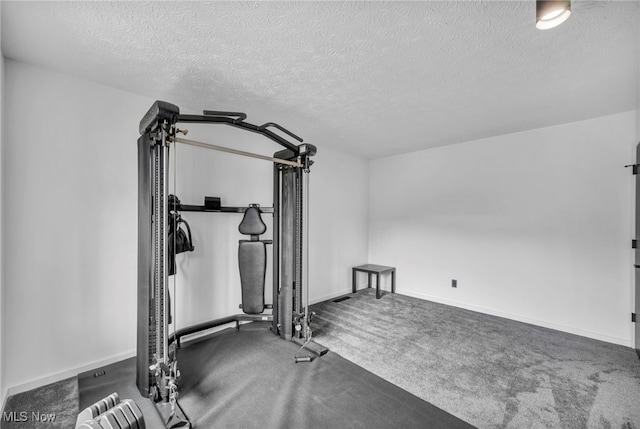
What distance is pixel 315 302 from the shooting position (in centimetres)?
424

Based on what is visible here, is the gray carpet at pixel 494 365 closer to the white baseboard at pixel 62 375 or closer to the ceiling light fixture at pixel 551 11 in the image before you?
the white baseboard at pixel 62 375

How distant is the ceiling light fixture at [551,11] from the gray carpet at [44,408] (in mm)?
3413

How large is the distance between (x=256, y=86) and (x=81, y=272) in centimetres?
219

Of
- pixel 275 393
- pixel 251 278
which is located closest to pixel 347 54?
pixel 251 278

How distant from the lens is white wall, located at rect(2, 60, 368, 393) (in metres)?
2.02

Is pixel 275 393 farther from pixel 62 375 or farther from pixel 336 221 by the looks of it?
pixel 336 221

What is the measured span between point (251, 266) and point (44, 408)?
5.92ft

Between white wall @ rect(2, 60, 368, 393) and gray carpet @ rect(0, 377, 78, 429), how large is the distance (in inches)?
4.7

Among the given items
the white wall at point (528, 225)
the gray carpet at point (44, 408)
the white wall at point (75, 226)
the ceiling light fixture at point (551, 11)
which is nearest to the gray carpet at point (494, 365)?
the white wall at point (528, 225)

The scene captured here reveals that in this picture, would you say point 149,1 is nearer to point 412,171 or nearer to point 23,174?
point 23,174

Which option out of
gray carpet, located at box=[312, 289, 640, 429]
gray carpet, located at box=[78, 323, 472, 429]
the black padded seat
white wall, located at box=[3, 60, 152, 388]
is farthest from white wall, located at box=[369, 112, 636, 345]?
white wall, located at box=[3, 60, 152, 388]

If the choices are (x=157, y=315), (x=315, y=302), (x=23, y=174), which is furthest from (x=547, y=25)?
(x=315, y=302)

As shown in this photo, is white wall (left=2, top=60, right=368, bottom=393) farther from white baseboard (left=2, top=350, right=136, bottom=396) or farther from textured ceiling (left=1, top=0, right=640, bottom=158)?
textured ceiling (left=1, top=0, right=640, bottom=158)

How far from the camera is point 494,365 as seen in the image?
246 cm
